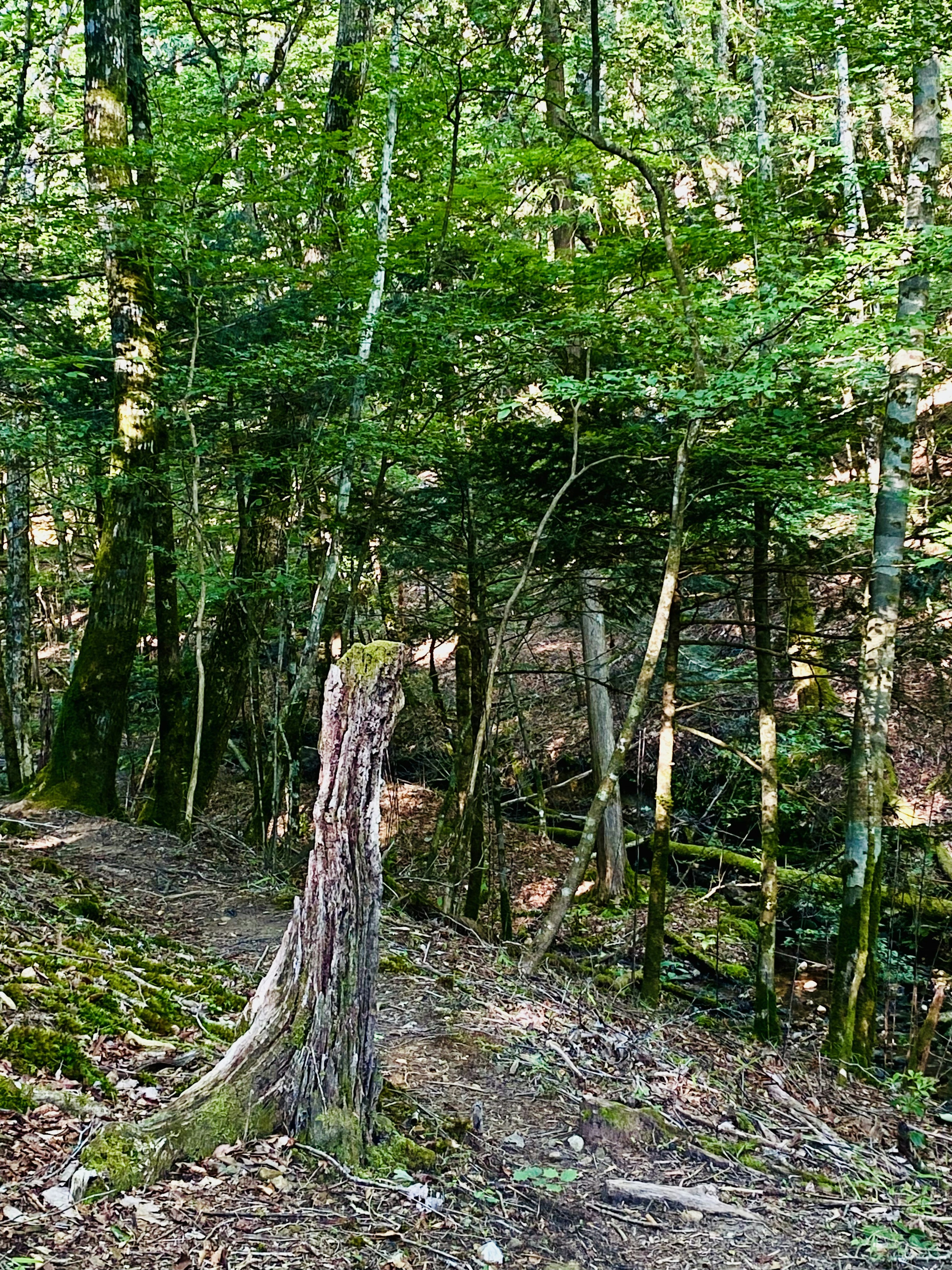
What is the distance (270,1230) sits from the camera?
3043 millimetres

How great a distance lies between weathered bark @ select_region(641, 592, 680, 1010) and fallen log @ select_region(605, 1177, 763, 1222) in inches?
131

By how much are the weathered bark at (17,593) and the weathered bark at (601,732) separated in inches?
290

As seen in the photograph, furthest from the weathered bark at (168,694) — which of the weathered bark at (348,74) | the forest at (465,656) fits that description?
the weathered bark at (348,74)

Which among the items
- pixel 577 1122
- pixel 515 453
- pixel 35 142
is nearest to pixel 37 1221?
pixel 577 1122

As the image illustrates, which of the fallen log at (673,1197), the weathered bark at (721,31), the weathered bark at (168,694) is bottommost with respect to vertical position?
the fallen log at (673,1197)

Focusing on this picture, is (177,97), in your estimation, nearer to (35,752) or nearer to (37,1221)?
(37,1221)

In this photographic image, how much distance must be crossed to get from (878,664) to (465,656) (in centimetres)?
417

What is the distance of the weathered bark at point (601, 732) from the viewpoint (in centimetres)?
1045

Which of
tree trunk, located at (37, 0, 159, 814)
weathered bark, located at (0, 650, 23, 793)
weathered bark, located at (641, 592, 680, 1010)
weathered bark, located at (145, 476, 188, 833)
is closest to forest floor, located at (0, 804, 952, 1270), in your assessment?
weathered bark, located at (641, 592, 680, 1010)

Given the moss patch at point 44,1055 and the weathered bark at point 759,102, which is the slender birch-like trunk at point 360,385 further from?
the weathered bark at point 759,102

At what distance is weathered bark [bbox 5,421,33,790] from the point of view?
12195 millimetres

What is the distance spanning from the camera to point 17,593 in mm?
12203

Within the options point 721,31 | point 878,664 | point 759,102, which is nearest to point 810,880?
point 878,664

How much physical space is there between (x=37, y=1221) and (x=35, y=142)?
15.1 metres
